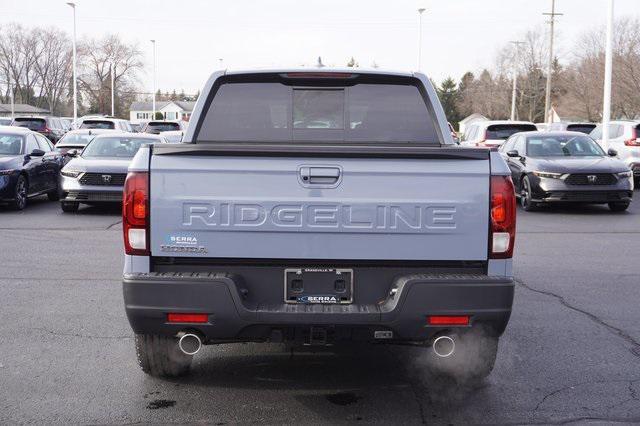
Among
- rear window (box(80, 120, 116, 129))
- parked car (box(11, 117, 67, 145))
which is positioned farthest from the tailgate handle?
parked car (box(11, 117, 67, 145))

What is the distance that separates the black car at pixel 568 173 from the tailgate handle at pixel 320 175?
1188 centimetres

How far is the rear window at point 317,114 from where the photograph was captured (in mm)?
5273

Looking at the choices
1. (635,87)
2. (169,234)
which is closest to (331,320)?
(169,234)

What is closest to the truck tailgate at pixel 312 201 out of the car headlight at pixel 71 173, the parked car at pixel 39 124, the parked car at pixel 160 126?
the car headlight at pixel 71 173

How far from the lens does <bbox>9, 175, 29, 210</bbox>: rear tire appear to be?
15.2m

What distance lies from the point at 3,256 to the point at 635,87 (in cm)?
5770

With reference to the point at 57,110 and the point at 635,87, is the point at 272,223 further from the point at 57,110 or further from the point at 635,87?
the point at 57,110

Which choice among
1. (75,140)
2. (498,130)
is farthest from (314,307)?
(75,140)

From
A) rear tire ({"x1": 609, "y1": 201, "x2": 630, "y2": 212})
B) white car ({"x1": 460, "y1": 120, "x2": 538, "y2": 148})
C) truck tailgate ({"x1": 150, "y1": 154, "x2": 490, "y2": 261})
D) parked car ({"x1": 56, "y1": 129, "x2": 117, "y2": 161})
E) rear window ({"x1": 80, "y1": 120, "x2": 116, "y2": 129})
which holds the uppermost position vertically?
rear window ({"x1": 80, "y1": 120, "x2": 116, "y2": 129})

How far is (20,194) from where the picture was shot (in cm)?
1542

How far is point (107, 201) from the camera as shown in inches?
579

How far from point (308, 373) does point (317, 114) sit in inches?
69.3

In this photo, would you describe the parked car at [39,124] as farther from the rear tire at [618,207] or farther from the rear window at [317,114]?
the rear window at [317,114]

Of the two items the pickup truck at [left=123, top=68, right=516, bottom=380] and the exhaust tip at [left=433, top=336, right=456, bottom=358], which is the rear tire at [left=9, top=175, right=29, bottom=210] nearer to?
the pickup truck at [left=123, top=68, right=516, bottom=380]
